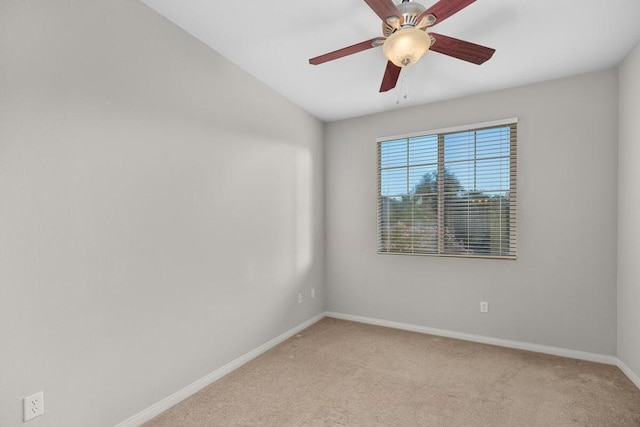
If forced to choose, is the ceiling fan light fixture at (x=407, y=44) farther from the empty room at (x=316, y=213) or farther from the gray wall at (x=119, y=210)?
the gray wall at (x=119, y=210)

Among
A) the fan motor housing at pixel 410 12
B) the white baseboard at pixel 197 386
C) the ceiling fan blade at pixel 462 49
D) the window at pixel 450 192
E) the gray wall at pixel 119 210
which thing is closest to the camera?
the gray wall at pixel 119 210

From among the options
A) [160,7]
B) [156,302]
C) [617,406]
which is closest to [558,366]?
[617,406]

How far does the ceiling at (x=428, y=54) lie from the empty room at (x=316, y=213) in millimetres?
22

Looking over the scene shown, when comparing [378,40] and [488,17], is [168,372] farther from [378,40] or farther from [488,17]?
[488,17]

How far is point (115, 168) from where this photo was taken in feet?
6.31

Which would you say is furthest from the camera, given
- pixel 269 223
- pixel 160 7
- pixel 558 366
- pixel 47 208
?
pixel 269 223

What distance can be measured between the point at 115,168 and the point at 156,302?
0.91 metres

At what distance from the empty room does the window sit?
24 millimetres

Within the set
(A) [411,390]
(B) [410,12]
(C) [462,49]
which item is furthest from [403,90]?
(A) [411,390]

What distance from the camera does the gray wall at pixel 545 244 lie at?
2.91 meters

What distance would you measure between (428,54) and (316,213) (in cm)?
223

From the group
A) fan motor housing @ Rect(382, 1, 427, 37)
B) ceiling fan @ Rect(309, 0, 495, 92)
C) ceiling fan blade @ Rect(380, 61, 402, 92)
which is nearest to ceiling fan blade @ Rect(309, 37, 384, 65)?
ceiling fan @ Rect(309, 0, 495, 92)

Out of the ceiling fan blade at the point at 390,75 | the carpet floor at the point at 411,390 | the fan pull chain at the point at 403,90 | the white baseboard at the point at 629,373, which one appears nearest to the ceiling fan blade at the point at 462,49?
the ceiling fan blade at the point at 390,75

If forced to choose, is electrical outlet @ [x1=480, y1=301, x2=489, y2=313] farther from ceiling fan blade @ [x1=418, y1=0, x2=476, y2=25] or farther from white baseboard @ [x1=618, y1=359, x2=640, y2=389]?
ceiling fan blade @ [x1=418, y1=0, x2=476, y2=25]
